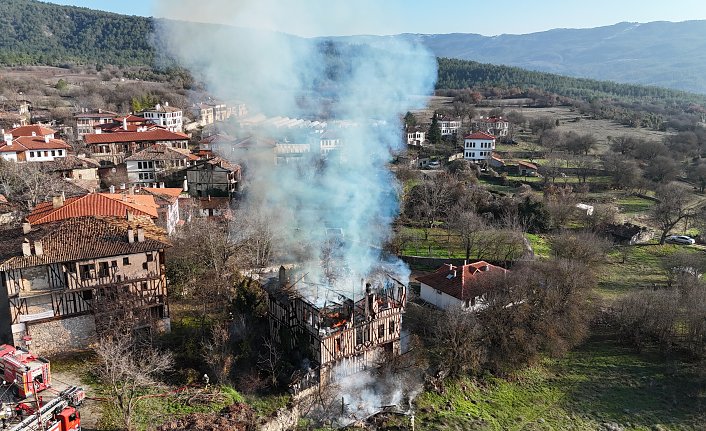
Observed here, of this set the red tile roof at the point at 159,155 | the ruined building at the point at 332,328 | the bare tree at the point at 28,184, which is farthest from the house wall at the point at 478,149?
the ruined building at the point at 332,328

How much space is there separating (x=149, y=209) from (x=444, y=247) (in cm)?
2076

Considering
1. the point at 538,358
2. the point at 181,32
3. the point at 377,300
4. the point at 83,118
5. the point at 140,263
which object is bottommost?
the point at 538,358

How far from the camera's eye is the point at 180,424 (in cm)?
1716

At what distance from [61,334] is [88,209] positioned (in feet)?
23.8

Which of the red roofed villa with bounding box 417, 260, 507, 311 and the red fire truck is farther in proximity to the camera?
the red roofed villa with bounding box 417, 260, 507, 311

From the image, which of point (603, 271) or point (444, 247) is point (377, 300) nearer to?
point (444, 247)

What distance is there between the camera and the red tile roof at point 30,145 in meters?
47.4

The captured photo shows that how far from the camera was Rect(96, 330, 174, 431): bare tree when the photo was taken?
1659 cm

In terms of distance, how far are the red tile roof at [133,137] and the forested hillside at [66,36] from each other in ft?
143

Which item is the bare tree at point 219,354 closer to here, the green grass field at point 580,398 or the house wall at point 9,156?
the green grass field at point 580,398

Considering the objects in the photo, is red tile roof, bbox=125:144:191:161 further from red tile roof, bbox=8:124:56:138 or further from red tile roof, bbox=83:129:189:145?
red tile roof, bbox=8:124:56:138

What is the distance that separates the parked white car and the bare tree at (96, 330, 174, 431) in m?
42.0

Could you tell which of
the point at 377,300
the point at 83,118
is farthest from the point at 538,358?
the point at 83,118

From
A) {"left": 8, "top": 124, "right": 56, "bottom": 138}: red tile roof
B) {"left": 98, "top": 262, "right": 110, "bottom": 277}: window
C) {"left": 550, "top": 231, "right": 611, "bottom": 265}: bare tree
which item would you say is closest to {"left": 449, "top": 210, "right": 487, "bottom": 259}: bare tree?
{"left": 550, "top": 231, "right": 611, "bottom": 265}: bare tree
